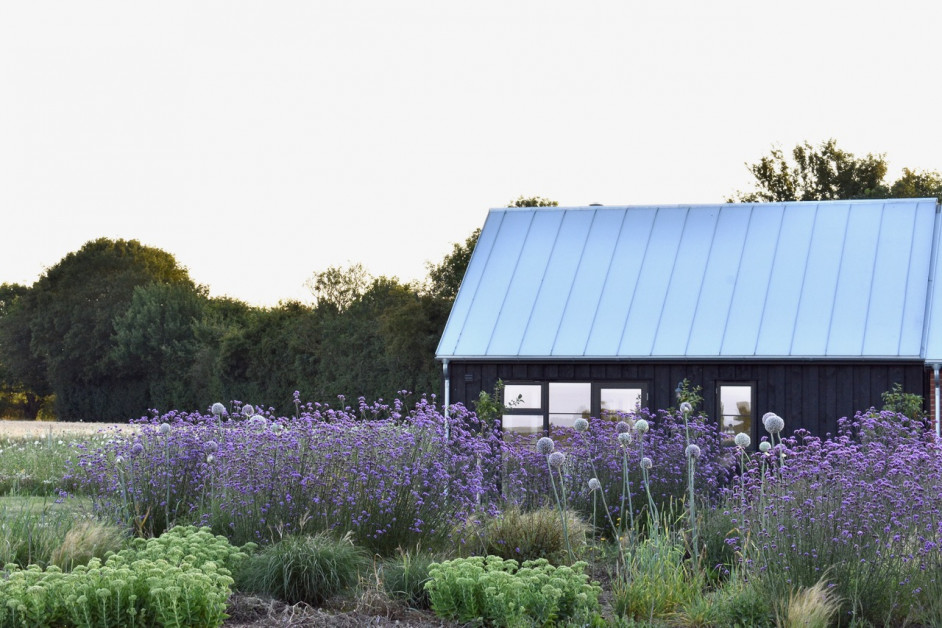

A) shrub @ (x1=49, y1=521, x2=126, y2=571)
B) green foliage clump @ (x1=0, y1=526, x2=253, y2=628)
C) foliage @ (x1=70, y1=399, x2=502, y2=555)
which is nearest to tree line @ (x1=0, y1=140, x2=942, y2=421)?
foliage @ (x1=70, y1=399, x2=502, y2=555)

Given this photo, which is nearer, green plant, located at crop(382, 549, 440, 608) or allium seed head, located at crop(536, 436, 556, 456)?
green plant, located at crop(382, 549, 440, 608)

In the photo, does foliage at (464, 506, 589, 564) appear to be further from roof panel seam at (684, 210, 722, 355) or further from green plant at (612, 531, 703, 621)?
roof panel seam at (684, 210, 722, 355)

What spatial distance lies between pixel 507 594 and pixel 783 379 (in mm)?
9732

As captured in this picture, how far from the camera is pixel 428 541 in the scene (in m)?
8.93

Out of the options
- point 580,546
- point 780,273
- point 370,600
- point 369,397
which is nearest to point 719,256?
point 780,273

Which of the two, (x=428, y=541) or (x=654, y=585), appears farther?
(x=428, y=541)

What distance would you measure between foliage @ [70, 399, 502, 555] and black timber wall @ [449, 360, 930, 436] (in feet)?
18.4

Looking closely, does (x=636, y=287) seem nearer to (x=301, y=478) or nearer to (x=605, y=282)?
(x=605, y=282)

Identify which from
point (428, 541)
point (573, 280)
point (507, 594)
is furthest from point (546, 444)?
point (573, 280)

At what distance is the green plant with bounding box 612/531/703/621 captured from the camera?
7.50 meters

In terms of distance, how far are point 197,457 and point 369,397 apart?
72.3 ft

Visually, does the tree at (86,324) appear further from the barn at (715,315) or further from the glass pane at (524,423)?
the glass pane at (524,423)

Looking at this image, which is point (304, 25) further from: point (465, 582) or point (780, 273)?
point (465, 582)

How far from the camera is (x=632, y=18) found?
14.7m
